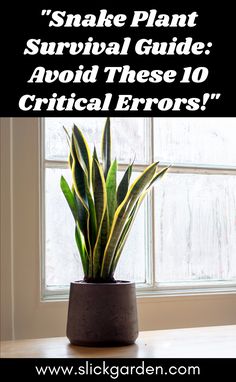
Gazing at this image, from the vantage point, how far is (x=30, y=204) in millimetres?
1378

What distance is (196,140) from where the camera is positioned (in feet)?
5.41

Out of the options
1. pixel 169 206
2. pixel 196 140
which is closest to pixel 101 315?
pixel 169 206

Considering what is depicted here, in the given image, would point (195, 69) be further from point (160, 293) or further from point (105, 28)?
point (160, 293)

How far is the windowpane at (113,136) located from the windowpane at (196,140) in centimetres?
5

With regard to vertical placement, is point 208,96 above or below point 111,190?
above

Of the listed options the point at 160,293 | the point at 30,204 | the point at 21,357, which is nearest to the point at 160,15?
the point at 30,204

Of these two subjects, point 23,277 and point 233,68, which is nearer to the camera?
point 23,277

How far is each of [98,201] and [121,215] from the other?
0.05 m

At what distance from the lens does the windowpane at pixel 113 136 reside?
146cm

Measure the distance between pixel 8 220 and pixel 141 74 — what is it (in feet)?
1.61

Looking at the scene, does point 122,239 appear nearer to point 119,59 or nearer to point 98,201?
point 98,201
